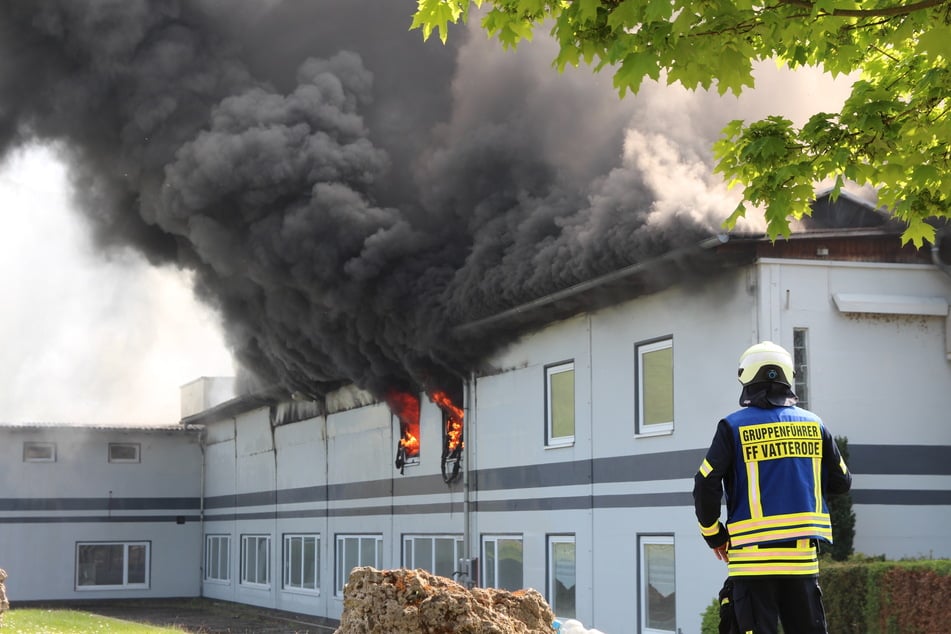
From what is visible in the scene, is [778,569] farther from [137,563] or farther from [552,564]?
[137,563]

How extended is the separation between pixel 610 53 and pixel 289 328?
18545 mm

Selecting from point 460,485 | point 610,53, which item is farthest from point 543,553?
point 610,53

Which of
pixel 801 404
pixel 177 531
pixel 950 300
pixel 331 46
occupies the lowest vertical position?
pixel 177 531

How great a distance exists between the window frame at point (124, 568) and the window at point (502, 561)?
56.3 feet

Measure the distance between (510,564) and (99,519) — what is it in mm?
18420

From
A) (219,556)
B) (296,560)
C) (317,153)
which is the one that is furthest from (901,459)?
(219,556)

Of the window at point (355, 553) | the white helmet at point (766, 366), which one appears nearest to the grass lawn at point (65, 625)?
the window at point (355, 553)

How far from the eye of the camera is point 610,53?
5.55 metres

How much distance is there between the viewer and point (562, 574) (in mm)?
16344

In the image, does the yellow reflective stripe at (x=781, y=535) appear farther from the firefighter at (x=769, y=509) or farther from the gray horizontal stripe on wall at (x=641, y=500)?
the gray horizontal stripe on wall at (x=641, y=500)

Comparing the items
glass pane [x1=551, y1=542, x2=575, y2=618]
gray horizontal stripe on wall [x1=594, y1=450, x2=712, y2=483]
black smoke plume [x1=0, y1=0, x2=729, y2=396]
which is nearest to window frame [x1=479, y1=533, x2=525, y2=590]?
glass pane [x1=551, y1=542, x2=575, y2=618]

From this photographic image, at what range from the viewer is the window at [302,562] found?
2528cm

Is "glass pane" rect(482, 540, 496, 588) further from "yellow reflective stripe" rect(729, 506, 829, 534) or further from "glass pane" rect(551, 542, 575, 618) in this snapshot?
"yellow reflective stripe" rect(729, 506, 829, 534)

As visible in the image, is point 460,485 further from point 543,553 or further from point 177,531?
point 177,531
